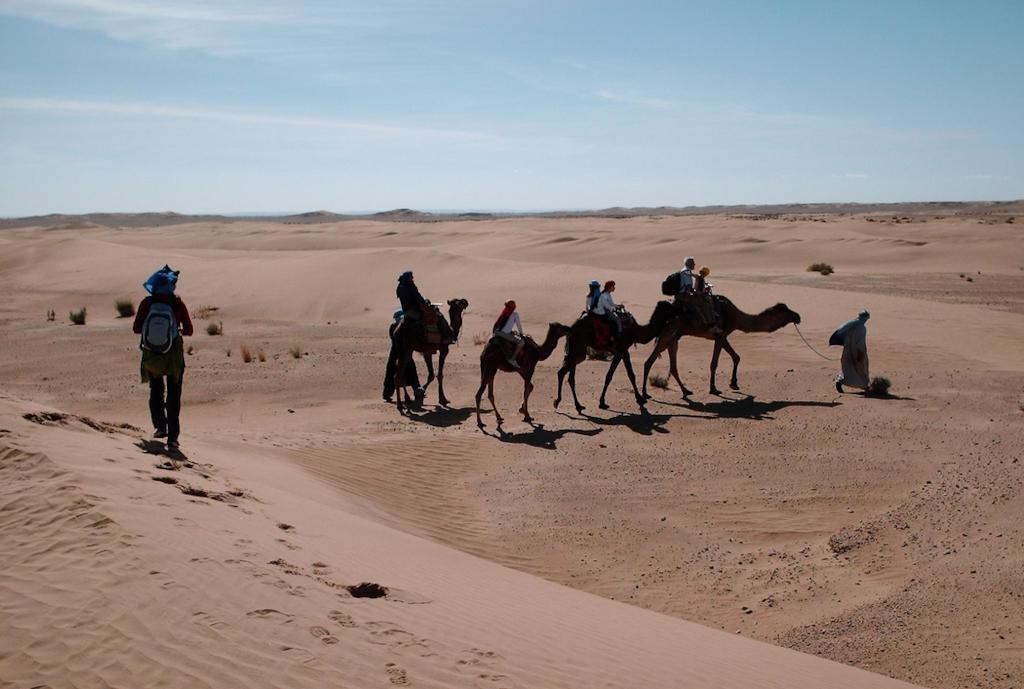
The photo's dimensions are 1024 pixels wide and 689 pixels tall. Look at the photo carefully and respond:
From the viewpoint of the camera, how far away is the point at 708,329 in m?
17.5

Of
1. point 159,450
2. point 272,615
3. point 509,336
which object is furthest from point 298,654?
point 509,336

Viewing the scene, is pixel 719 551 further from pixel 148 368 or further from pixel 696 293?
pixel 696 293

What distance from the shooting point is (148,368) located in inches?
415

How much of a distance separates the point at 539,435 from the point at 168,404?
20.4ft

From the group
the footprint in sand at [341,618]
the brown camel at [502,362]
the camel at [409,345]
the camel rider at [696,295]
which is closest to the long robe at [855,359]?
the camel rider at [696,295]

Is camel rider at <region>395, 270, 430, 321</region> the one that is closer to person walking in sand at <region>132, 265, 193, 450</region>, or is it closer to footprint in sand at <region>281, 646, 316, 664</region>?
person walking in sand at <region>132, 265, 193, 450</region>

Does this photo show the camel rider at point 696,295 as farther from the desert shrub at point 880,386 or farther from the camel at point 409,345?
the camel at point 409,345

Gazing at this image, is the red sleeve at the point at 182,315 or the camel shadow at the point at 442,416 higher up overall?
the red sleeve at the point at 182,315

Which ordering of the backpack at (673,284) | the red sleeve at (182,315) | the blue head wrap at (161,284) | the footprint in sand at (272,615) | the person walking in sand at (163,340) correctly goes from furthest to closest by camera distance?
1. the backpack at (673,284)
2. the red sleeve at (182,315)
3. the blue head wrap at (161,284)
4. the person walking in sand at (163,340)
5. the footprint in sand at (272,615)

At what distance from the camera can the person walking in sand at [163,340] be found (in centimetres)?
1036

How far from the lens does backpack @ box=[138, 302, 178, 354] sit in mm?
10328

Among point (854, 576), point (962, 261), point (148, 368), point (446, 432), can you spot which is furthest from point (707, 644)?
point (962, 261)

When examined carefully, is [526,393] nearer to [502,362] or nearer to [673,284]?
[502,362]

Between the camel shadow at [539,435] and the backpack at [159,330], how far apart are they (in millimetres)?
5919
